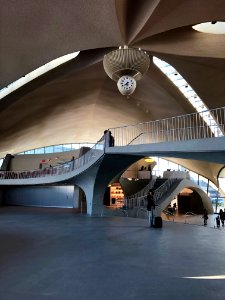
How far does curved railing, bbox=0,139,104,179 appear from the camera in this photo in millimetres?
15034

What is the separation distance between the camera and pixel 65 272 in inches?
196

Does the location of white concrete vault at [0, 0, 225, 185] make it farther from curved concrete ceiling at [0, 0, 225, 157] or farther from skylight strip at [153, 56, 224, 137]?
skylight strip at [153, 56, 224, 137]

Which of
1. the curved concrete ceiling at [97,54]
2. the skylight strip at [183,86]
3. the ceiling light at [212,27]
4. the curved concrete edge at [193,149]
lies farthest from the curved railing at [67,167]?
the ceiling light at [212,27]

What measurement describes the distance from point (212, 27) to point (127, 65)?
6319 millimetres

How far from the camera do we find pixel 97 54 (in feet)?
57.1

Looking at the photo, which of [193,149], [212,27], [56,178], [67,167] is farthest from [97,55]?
[193,149]

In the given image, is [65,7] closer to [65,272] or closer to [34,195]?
[65,272]

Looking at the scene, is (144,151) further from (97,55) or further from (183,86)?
(183,86)

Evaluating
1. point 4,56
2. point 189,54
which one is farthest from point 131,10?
point 4,56

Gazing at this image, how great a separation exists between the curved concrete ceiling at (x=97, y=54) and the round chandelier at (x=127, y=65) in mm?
1200

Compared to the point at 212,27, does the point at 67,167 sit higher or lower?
lower

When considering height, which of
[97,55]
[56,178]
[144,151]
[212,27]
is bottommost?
[56,178]

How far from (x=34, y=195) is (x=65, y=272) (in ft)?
87.2

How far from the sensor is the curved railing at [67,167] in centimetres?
1503
